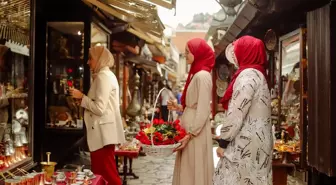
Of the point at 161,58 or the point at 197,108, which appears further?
the point at 161,58

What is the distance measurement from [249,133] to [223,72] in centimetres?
869

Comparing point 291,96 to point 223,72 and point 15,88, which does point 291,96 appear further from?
point 223,72

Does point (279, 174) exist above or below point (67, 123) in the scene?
below

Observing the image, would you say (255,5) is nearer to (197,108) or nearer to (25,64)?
(197,108)

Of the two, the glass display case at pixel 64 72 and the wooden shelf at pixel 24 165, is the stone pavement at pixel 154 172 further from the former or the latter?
the wooden shelf at pixel 24 165

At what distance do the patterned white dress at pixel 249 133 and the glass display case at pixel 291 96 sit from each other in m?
0.79

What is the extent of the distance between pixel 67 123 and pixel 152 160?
131 inches

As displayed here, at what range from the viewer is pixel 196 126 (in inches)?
160

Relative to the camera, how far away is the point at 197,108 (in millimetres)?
4074

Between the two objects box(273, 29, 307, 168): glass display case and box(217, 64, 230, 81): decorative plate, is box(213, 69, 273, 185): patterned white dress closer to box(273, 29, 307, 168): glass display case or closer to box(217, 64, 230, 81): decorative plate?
box(273, 29, 307, 168): glass display case

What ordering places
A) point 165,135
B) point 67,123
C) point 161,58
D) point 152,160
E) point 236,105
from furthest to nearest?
point 161,58
point 152,160
point 67,123
point 165,135
point 236,105

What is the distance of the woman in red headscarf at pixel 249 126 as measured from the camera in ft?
11.0

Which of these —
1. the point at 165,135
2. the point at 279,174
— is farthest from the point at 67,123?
the point at 279,174

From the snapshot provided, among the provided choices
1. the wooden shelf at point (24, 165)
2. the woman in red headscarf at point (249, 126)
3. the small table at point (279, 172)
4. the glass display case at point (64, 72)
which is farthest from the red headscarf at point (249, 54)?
the glass display case at point (64, 72)
